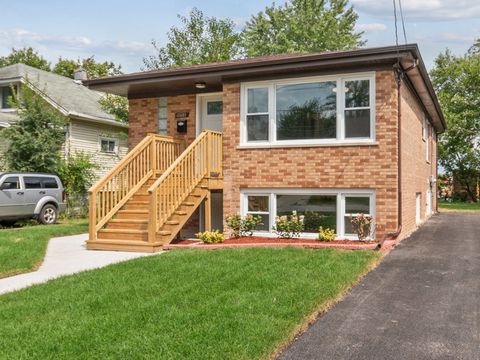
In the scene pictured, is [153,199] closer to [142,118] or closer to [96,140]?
[142,118]

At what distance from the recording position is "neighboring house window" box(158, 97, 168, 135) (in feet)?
44.9

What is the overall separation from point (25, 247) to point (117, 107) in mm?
15345

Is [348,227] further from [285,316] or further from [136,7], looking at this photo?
[136,7]

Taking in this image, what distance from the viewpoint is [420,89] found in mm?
13188

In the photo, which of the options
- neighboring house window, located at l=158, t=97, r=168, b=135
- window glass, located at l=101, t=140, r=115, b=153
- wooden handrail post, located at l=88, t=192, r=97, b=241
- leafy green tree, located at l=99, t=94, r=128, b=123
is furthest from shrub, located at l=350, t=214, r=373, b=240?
leafy green tree, located at l=99, t=94, r=128, b=123

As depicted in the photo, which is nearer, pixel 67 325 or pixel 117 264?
pixel 67 325

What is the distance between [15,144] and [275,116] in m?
11.7

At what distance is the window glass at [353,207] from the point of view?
10422 mm

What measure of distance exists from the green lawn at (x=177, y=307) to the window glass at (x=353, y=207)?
2.41m

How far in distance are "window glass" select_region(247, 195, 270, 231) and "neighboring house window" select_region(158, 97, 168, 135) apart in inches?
146

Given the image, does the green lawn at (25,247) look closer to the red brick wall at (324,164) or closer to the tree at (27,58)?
the red brick wall at (324,164)

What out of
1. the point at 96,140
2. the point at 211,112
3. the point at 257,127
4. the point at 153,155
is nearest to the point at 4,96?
the point at 96,140

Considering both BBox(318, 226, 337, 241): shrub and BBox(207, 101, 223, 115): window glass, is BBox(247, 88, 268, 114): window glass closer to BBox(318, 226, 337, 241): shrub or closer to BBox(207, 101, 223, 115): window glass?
BBox(207, 101, 223, 115): window glass

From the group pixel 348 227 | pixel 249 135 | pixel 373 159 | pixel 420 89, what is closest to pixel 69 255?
pixel 249 135
